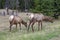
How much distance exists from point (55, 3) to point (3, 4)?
14692 millimetres

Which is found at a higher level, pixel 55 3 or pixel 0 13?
pixel 55 3

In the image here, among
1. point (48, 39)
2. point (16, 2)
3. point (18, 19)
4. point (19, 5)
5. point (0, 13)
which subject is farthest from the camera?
point (19, 5)

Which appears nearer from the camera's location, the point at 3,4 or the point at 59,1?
the point at 59,1

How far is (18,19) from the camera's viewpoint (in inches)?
677

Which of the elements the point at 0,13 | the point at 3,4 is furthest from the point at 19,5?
the point at 0,13

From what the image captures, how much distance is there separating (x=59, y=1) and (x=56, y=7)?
2.90 ft

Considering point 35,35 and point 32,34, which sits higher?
point 35,35

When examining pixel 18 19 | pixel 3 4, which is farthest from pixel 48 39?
pixel 3 4

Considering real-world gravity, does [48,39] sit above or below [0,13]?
above

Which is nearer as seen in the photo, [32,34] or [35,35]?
[35,35]

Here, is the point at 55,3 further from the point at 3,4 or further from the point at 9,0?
the point at 3,4

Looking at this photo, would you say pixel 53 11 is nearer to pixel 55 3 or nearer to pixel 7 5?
pixel 55 3

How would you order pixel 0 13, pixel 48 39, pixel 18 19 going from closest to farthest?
pixel 48 39 → pixel 18 19 → pixel 0 13

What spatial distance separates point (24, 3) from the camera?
3566 centimetres
